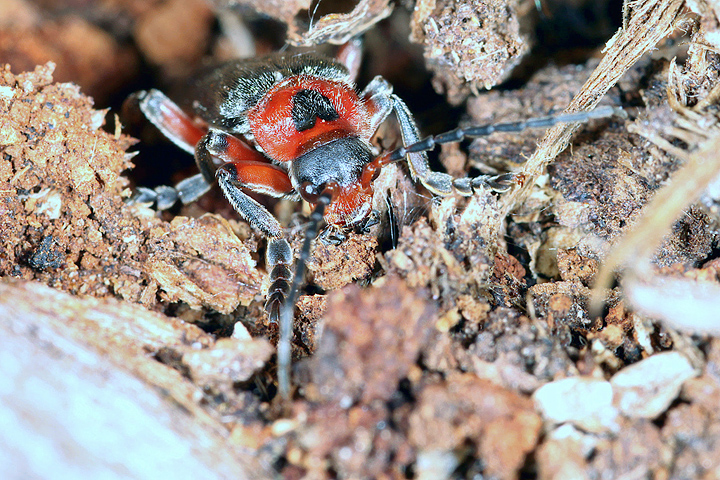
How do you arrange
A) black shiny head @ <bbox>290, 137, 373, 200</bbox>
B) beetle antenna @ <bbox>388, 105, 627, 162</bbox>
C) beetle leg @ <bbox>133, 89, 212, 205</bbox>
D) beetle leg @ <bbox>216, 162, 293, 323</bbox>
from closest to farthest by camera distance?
beetle antenna @ <bbox>388, 105, 627, 162</bbox> → beetle leg @ <bbox>216, 162, 293, 323</bbox> → black shiny head @ <bbox>290, 137, 373, 200</bbox> → beetle leg @ <bbox>133, 89, 212, 205</bbox>

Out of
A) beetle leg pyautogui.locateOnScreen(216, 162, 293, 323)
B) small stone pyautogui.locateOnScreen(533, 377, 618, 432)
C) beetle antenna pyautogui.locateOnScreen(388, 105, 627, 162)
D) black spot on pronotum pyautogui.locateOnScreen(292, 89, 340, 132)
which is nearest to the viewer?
small stone pyautogui.locateOnScreen(533, 377, 618, 432)

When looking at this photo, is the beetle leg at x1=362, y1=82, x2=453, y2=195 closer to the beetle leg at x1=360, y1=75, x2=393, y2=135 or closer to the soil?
the beetle leg at x1=360, y1=75, x2=393, y2=135

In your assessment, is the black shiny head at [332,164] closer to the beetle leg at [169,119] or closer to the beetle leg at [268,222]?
the beetle leg at [268,222]

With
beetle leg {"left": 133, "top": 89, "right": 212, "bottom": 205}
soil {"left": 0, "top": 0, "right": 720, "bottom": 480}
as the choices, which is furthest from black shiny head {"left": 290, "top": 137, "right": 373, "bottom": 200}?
beetle leg {"left": 133, "top": 89, "right": 212, "bottom": 205}

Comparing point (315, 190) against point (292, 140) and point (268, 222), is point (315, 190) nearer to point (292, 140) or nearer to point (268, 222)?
point (268, 222)

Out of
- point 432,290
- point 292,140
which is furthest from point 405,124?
point 432,290

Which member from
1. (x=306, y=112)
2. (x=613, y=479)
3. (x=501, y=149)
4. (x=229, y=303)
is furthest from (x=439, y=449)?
(x=306, y=112)
